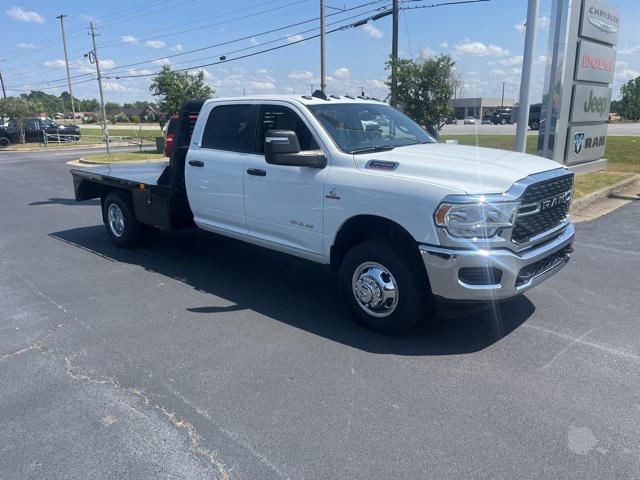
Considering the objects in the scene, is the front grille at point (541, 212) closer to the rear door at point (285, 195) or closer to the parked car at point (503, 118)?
the rear door at point (285, 195)

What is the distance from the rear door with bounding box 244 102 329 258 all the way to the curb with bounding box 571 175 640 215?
20.7 ft

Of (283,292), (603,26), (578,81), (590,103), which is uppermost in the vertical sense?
(603,26)

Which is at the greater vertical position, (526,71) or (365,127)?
(526,71)

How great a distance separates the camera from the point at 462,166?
4.11m

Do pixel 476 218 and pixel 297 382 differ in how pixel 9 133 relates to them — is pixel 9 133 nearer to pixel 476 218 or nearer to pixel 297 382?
pixel 297 382

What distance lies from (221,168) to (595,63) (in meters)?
11.3

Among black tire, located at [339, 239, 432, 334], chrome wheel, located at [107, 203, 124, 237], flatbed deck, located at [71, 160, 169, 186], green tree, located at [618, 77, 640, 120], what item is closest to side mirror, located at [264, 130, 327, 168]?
black tire, located at [339, 239, 432, 334]

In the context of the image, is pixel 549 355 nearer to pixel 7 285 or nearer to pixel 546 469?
pixel 546 469

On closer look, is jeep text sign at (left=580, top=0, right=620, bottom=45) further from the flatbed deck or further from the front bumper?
the front bumper

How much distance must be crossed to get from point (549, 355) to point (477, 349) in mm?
533

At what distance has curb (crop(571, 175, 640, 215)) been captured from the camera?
9.42 meters

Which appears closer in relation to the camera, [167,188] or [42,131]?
[167,188]

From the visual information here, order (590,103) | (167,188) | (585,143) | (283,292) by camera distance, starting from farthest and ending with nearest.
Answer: (585,143) < (590,103) < (167,188) < (283,292)

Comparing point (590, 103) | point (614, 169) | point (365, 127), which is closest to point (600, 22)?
point (590, 103)
